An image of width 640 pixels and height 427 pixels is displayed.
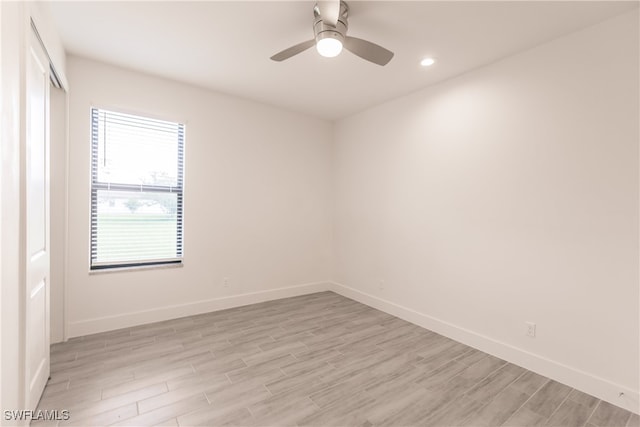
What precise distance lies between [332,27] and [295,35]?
1.90 ft

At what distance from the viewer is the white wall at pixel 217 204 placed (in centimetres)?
287

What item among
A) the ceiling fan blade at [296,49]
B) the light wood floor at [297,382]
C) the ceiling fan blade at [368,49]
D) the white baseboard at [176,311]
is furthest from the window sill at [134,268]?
the ceiling fan blade at [368,49]

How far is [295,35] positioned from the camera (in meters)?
2.40

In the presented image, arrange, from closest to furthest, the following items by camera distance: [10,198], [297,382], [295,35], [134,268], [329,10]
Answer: [10,198], [329,10], [297,382], [295,35], [134,268]

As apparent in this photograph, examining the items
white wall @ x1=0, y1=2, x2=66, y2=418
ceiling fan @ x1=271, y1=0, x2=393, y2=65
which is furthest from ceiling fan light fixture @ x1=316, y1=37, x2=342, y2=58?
white wall @ x1=0, y1=2, x2=66, y2=418

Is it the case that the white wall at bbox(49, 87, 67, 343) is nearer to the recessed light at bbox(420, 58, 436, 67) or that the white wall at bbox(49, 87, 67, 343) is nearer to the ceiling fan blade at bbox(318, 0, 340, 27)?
the ceiling fan blade at bbox(318, 0, 340, 27)

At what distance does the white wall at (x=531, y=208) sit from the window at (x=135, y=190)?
2.68 m

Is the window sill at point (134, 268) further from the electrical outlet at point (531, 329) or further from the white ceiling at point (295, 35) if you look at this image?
the electrical outlet at point (531, 329)

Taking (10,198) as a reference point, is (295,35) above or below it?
above

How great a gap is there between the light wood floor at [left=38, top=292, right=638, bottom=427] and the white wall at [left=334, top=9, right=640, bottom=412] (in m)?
0.35

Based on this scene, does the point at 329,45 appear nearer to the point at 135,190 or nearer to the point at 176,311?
the point at 135,190

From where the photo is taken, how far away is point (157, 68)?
118 inches

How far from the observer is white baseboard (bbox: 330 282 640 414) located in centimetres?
201

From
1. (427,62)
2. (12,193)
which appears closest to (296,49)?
(427,62)
